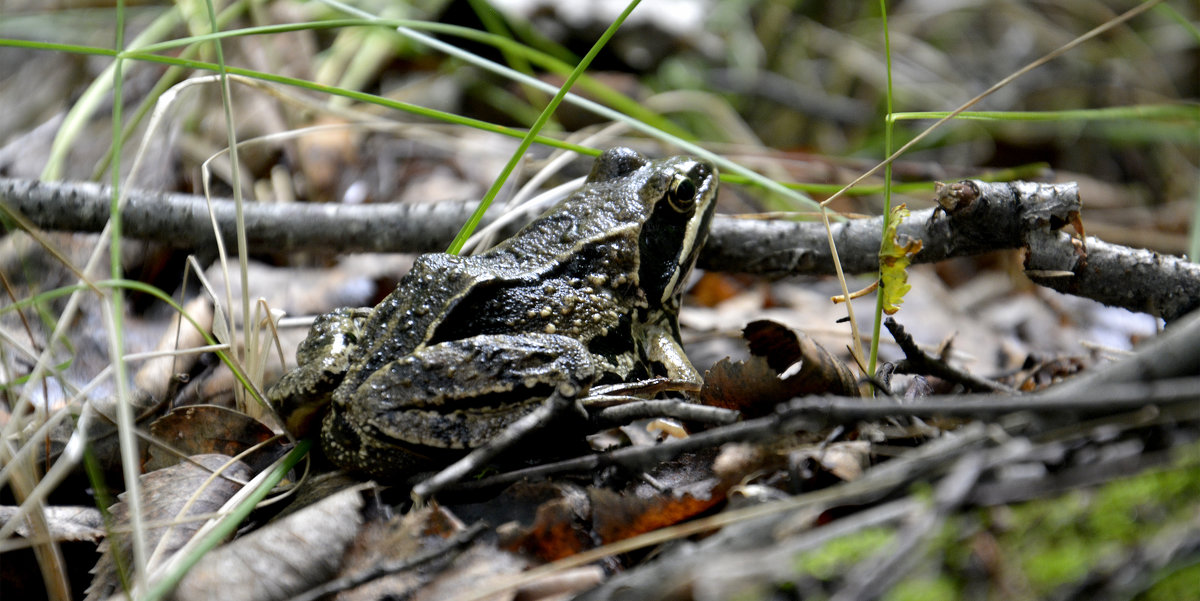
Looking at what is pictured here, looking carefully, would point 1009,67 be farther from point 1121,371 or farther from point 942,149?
point 1121,371

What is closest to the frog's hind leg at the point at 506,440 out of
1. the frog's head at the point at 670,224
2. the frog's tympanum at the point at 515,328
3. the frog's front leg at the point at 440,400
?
the frog's tympanum at the point at 515,328

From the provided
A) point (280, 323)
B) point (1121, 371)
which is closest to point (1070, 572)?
point (1121, 371)

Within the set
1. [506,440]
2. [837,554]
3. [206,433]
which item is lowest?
[206,433]

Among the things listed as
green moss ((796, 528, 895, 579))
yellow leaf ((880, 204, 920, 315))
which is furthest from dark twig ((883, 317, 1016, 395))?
green moss ((796, 528, 895, 579))

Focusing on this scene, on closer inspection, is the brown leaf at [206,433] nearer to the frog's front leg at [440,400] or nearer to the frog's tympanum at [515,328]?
the frog's tympanum at [515,328]

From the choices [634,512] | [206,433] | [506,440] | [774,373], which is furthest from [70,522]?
[774,373]

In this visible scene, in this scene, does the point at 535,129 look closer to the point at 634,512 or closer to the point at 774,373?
the point at 774,373

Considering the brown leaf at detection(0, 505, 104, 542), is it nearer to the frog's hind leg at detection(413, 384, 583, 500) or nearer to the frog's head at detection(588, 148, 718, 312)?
the frog's hind leg at detection(413, 384, 583, 500)

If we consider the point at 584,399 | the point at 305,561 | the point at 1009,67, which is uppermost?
the point at 1009,67
